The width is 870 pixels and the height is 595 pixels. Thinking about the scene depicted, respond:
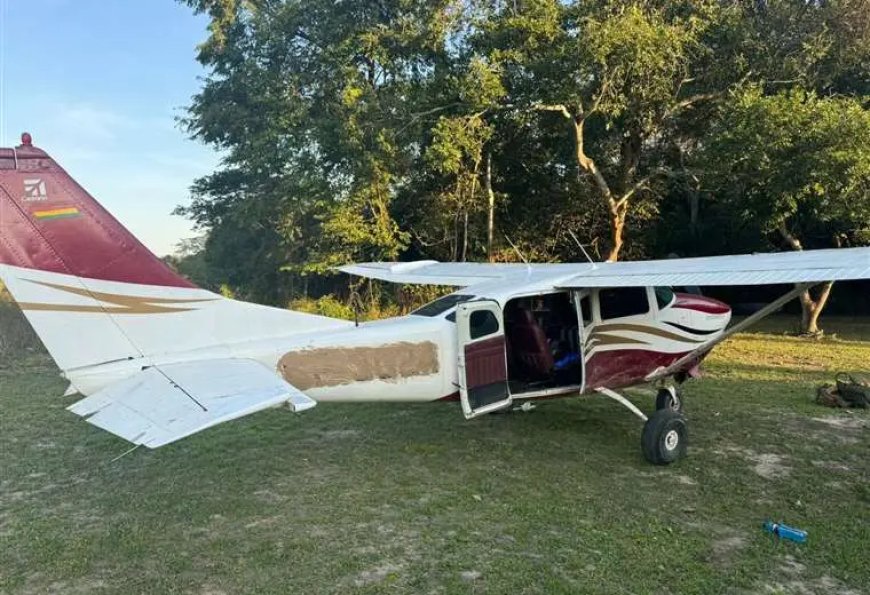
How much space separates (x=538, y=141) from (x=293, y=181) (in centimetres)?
772

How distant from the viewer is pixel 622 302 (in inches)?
274

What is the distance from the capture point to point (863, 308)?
22.1 metres

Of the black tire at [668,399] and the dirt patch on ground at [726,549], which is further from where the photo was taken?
the black tire at [668,399]

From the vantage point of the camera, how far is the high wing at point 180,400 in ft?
12.1

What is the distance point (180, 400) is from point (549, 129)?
1612 cm

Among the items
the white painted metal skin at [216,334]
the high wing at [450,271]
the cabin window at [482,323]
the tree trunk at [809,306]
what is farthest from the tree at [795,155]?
the cabin window at [482,323]

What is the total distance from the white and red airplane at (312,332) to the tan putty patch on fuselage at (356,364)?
0.01 m

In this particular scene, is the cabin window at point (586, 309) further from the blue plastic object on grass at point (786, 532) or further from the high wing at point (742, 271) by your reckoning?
the blue plastic object on grass at point (786, 532)

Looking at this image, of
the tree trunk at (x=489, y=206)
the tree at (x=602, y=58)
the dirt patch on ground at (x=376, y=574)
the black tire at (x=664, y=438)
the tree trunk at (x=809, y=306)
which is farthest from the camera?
the tree trunk at (x=489, y=206)

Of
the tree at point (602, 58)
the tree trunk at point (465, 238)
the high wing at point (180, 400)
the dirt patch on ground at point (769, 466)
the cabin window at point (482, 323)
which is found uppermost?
the tree at point (602, 58)

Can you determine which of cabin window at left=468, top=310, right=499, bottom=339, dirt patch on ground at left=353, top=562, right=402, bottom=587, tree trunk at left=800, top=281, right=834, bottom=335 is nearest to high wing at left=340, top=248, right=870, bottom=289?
cabin window at left=468, top=310, right=499, bottom=339

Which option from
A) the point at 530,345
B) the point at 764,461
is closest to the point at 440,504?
the point at 530,345

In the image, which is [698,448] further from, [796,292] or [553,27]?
[553,27]

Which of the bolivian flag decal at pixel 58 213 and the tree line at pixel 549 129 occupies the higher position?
the tree line at pixel 549 129
